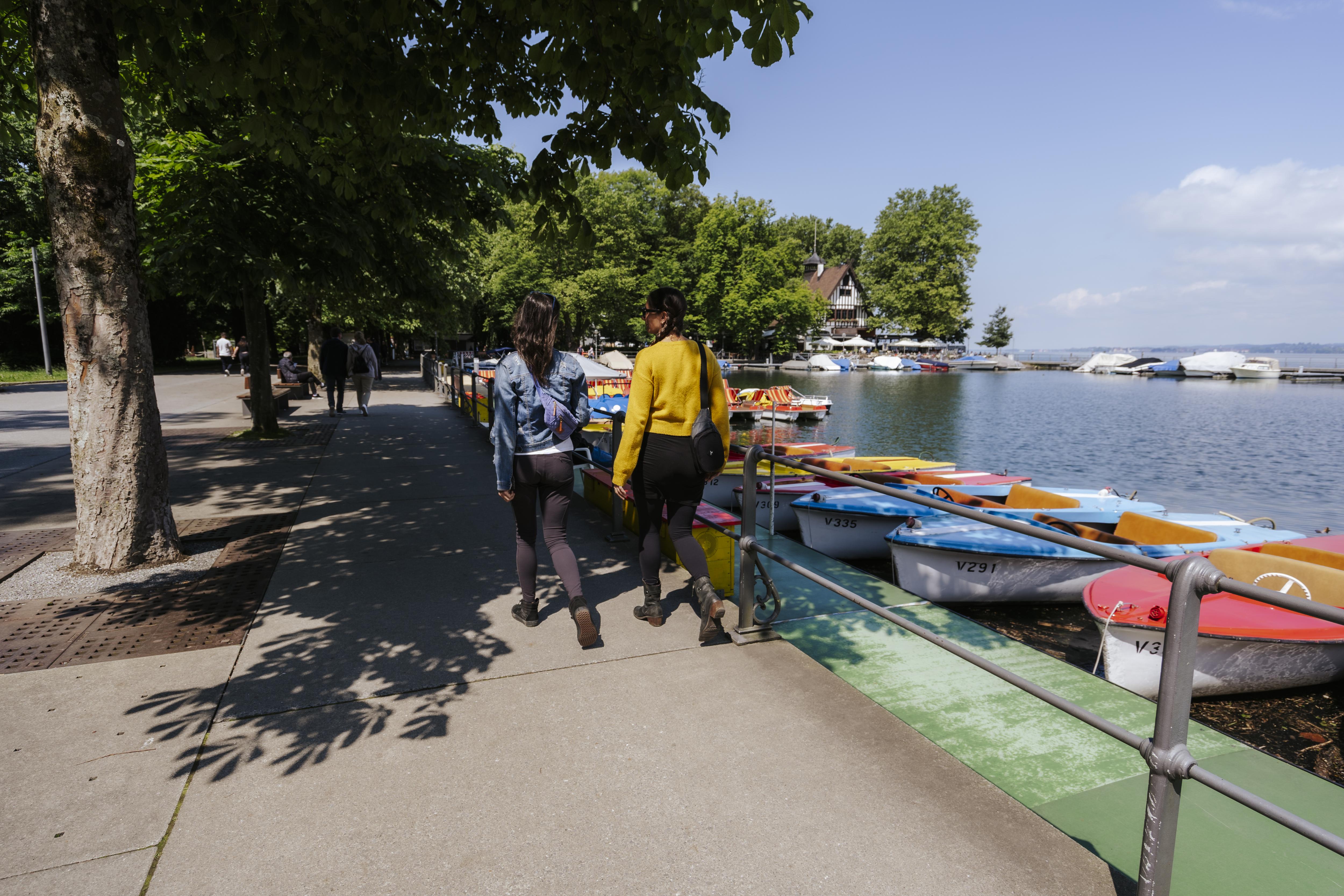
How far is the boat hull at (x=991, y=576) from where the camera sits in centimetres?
741

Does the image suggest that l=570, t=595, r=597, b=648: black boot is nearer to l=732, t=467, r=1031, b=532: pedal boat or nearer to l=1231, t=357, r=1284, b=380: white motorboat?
l=732, t=467, r=1031, b=532: pedal boat

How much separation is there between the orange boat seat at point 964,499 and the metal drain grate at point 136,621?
24.5 feet

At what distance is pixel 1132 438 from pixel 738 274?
4349 centimetres

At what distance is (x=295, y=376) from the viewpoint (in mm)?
26219

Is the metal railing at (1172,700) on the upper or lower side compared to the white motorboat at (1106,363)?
lower

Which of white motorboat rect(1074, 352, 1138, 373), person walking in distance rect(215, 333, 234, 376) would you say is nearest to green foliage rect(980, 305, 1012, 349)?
white motorboat rect(1074, 352, 1138, 373)

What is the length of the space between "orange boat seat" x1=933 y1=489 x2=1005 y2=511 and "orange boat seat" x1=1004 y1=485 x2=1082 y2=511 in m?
0.18

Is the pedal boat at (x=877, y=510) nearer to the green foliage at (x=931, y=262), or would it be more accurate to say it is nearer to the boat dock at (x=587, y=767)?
the boat dock at (x=587, y=767)

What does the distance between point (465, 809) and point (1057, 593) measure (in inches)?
275

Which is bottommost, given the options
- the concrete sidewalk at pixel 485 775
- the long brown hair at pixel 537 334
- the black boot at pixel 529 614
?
the concrete sidewalk at pixel 485 775

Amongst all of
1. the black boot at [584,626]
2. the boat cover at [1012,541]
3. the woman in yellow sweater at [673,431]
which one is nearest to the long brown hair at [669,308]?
the woman in yellow sweater at [673,431]

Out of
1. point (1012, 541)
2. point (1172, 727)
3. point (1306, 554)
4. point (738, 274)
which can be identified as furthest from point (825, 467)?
point (738, 274)

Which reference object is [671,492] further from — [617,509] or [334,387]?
[334,387]

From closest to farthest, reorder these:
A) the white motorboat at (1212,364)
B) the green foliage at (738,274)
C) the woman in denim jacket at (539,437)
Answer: the woman in denim jacket at (539,437)
the green foliage at (738,274)
the white motorboat at (1212,364)
